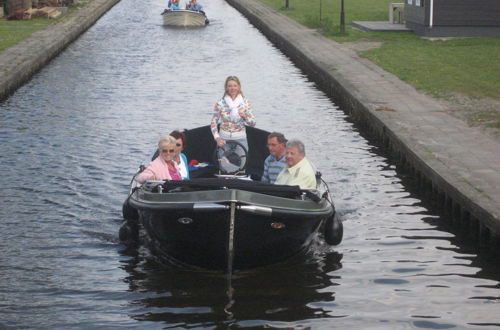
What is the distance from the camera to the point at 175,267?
12.7 metres

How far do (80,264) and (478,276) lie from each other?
177 inches

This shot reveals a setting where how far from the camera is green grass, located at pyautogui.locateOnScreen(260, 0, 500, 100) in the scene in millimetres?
24531

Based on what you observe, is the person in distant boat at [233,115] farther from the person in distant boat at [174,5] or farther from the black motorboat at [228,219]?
the person in distant boat at [174,5]

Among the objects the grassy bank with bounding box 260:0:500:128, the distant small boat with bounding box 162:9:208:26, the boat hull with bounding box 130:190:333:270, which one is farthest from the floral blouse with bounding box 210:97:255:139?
the distant small boat with bounding box 162:9:208:26

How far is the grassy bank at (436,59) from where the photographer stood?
2389 centimetres

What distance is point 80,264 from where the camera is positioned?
504 inches

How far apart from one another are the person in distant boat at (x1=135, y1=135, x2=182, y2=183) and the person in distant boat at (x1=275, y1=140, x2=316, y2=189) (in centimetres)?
127

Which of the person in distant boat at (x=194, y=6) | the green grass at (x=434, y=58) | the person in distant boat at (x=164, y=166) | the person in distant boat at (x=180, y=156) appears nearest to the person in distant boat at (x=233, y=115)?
the person in distant boat at (x=180, y=156)

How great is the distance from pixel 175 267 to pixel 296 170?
1.80 metres

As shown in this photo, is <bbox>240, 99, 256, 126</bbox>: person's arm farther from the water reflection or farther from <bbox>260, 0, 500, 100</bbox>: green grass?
<bbox>260, 0, 500, 100</bbox>: green grass

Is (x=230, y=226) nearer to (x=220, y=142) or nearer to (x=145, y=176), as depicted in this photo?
(x=145, y=176)

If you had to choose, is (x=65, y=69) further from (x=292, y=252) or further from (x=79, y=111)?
A: (x=292, y=252)

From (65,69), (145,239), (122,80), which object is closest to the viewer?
(145,239)

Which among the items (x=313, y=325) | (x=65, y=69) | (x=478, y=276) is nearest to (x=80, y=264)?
(x=313, y=325)
